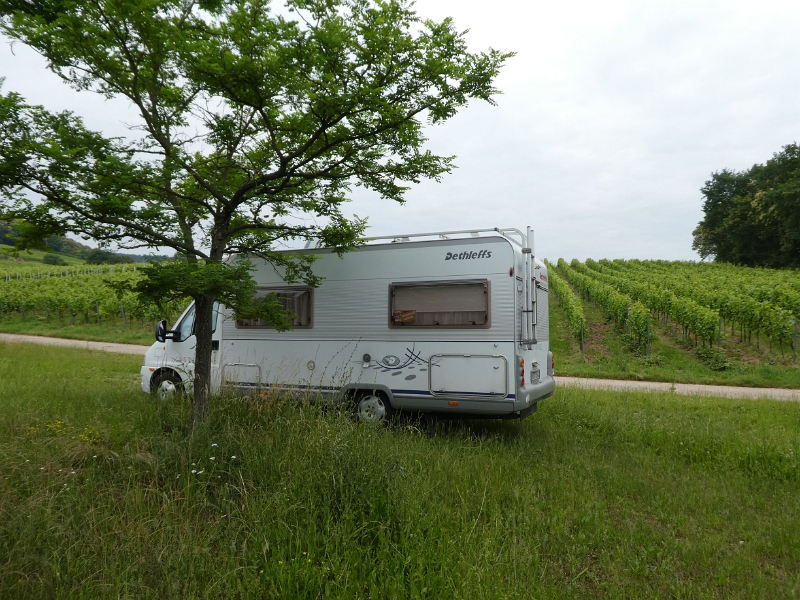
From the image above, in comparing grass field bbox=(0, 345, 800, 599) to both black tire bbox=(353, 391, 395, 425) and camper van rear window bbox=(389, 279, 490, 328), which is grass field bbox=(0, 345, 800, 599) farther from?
camper van rear window bbox=(389, 279, 490, 328)

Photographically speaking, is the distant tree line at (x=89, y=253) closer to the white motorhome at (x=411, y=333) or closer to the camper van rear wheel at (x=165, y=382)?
the white motorhome at (x=411, y=333)

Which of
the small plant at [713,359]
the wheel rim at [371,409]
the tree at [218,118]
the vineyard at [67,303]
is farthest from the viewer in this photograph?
the vineyard at [67,303]

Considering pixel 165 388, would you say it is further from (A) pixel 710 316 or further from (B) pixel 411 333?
(A) pixel 710 316

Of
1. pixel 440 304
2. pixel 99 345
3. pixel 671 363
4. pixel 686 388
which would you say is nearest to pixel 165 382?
pixel 440 304

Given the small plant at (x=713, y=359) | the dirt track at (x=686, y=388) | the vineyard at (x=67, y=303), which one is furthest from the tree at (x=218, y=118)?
the vineyard at (x=67, y=303)

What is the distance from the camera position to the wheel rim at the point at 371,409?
7004 millimetres

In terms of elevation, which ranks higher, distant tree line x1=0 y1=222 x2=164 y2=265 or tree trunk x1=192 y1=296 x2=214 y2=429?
distant tree line x1=0 y1=222 x2=164 y2=265

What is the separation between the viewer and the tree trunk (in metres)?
5.80

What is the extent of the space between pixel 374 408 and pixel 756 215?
192ft

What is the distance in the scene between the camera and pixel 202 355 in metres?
6.10

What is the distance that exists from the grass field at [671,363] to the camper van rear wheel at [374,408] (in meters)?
8.65

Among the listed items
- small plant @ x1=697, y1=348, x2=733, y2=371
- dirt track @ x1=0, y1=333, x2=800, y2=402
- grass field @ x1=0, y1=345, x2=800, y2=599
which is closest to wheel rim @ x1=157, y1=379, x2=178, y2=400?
grass field @ x1=0, y1=345, x2=800, y2=599

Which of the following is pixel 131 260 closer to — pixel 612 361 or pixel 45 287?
pixel 612 361

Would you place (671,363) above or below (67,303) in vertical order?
below
